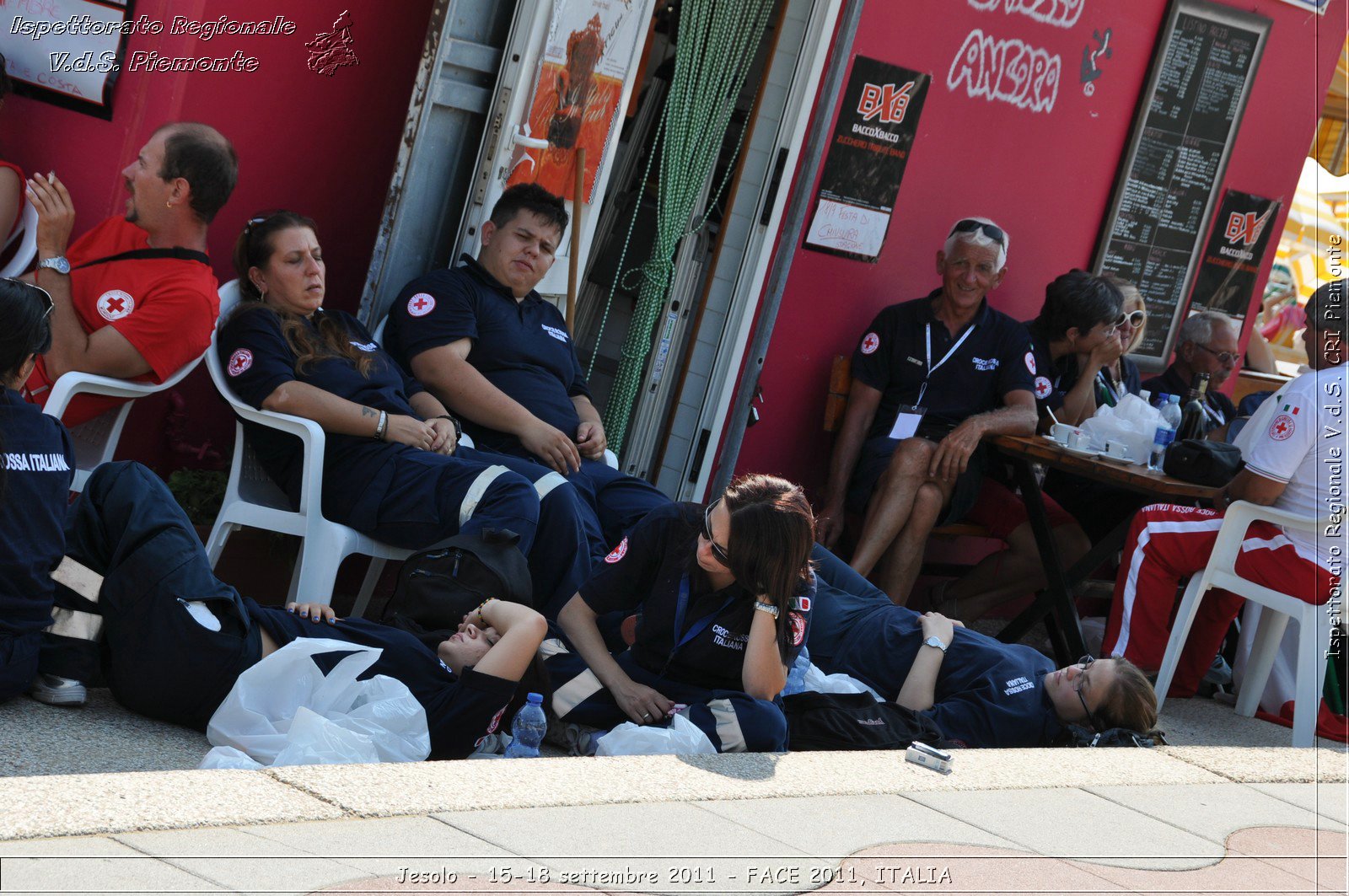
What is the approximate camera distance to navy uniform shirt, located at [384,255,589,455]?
438 cm

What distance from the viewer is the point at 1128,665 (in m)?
4.05

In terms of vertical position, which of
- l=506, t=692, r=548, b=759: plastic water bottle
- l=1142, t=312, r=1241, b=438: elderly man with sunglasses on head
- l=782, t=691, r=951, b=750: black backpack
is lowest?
l=506, t=692, r=548, b=759: plastic water bottle

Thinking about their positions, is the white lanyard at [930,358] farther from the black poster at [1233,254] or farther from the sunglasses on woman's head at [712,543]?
the sunglasses on woman's head at [712,543]

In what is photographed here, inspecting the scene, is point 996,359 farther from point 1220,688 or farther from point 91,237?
point 91,237

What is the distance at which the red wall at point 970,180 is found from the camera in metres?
5.88

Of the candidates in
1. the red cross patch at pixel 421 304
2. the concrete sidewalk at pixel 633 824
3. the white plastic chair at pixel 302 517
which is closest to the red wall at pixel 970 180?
the red cross patch at pixel 421 304

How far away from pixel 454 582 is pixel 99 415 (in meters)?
1.08

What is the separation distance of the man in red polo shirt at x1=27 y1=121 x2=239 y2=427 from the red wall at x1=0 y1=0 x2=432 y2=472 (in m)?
0.24

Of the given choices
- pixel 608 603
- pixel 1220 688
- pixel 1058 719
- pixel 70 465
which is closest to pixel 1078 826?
pixel 1058 719

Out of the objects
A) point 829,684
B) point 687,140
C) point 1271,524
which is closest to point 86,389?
point 829,684

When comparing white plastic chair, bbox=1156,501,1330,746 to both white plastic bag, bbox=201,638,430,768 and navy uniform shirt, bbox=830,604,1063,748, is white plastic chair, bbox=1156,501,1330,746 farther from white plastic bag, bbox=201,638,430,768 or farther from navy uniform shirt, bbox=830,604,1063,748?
white plastic bag, bbox=201,638,430,768

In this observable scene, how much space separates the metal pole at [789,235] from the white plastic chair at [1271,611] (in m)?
1.77

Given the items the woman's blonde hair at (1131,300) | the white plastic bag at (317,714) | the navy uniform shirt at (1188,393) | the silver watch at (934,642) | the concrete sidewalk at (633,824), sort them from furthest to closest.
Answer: the navy uniform shirt at (1188,393), the woman's blonde hair at (1131,300), the silver watch at (934,642), the white plastic bag at (317,714), the concrete sidewalk at (633,824)

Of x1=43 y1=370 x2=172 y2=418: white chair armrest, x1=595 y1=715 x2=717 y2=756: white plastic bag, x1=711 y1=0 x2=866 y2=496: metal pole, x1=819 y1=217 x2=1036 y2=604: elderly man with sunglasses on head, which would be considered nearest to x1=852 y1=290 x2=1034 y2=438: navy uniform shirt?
x1=819 y1=217 x2=1036 y2=604: elderly man with sunglasses on head
